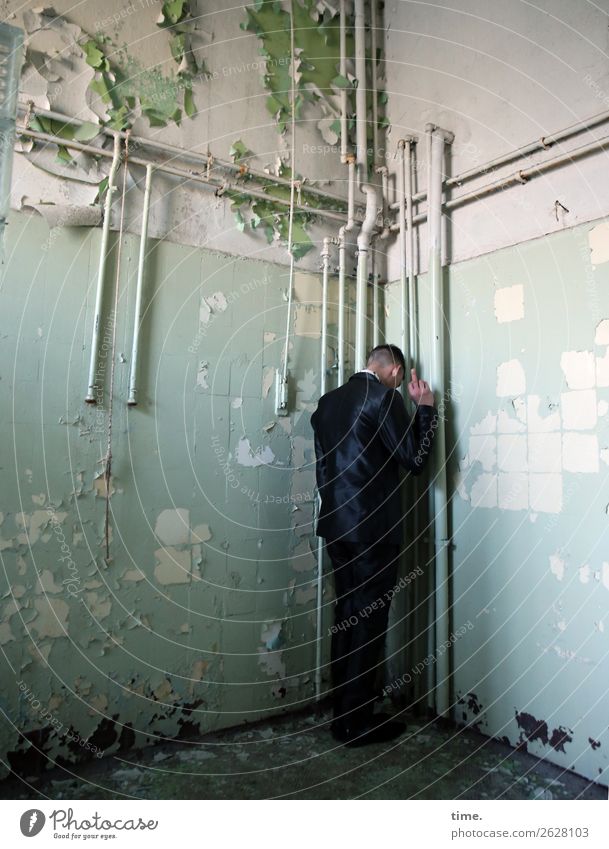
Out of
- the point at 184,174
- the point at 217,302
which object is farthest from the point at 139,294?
the point at 184,174

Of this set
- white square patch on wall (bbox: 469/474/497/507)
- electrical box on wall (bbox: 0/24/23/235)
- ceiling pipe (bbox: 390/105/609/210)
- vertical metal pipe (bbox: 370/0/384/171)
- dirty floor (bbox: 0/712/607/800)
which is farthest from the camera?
vertical metal pipe (bbox: 370/0/384/171)

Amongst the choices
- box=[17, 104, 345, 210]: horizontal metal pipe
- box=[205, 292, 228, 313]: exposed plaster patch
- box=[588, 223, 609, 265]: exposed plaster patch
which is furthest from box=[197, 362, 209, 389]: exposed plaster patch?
box=[588, 223, 609, 265]: exposed plaster patch

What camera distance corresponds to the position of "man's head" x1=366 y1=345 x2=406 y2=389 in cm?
223

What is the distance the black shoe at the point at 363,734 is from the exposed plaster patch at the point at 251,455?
3.16 ft

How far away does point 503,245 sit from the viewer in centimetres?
209

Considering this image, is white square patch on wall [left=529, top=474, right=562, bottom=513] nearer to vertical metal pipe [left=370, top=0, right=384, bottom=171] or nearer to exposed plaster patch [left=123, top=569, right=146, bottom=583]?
exposed plaster patch [left=123, top=569, right=146, bottom=583]

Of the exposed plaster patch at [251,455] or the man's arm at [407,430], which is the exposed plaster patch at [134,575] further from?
the man's arm at [407,430]

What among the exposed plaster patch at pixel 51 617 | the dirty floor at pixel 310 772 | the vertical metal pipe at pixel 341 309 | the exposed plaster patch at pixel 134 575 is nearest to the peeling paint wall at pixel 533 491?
the dirty floor at pixel 310 772

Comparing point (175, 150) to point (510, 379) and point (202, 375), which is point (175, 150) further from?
point (510, 379)

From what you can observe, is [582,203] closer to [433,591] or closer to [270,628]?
[433,591]

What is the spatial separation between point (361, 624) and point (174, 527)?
74 cm

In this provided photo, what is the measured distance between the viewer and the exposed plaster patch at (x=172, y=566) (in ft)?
6.53

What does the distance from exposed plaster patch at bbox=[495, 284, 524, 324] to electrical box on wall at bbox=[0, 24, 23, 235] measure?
1.58 meters

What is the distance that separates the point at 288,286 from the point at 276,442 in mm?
636
